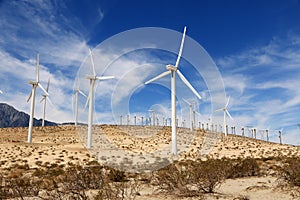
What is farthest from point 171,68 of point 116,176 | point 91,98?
point 116,176

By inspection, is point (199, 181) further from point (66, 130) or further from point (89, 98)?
point (66, 130)

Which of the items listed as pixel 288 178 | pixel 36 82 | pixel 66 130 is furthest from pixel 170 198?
pixel 66 130

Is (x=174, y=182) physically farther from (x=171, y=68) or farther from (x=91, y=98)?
→ (x=91, y=98)

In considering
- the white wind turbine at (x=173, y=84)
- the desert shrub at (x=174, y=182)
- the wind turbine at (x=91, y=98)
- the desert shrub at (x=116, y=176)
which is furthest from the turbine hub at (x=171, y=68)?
the desert shrub at (x=174, y=182)

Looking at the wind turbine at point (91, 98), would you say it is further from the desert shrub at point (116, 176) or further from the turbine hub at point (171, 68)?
the desert shrub at point (116, 176)

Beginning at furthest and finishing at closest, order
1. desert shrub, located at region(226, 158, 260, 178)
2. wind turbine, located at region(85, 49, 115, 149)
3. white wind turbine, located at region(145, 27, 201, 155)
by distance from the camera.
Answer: wind turbine, located at region(85, 49, 115, 149)
white wind turbine, located at region(145, 27, 201, 155)
desert shrub, located at region(226, 158, 260, 178)

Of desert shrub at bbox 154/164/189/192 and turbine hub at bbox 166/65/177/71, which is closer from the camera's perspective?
desert shrub at bbox 154/164/189/192

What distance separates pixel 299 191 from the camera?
13.1m

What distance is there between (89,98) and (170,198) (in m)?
45.9

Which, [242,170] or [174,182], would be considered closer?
[174,182]

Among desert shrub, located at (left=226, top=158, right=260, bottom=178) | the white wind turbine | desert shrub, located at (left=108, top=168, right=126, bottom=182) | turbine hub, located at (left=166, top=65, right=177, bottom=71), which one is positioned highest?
turbine hub, located at (left=166, top=65, right=177, bottom=71)

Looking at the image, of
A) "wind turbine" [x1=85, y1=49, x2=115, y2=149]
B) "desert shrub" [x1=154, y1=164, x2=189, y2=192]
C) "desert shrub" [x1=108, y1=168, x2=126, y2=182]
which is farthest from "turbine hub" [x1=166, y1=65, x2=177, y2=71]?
"desert shrub" [x1=154, y1=164, x2=189, y2=192]

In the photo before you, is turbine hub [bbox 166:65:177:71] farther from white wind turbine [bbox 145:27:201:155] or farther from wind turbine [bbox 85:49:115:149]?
wind turbine [bbox 85:49:115:149]

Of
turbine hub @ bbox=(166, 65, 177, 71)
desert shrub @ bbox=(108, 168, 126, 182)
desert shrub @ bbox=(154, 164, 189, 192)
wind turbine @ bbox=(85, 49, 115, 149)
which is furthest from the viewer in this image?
wind turbine @ bbox=(85, 49, 115, 149)
